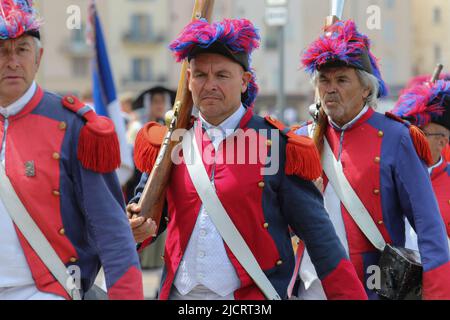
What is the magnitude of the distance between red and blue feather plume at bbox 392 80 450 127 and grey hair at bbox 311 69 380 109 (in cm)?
88

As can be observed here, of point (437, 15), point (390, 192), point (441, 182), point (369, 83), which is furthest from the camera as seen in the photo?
point (437, 15)

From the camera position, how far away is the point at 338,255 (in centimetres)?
494

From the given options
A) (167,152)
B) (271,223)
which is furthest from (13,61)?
(271,223)

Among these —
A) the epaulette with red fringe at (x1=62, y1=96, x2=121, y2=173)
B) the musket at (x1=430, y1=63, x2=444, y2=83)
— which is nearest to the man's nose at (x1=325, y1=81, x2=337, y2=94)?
the musket at (x1=430, y1=63, x2=444, y2=83)

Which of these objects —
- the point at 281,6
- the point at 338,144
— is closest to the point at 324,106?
the point at 338,144

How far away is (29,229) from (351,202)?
202cm

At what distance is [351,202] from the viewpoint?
5824mm

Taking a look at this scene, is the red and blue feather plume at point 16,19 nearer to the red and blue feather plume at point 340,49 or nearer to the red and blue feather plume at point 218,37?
the red and blue feather plume at point 218,37

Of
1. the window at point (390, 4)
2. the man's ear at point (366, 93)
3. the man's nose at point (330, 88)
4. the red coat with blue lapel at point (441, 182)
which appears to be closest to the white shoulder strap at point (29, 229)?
the man's nose at point (330, 88)

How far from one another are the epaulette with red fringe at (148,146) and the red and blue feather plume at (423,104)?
217 cm

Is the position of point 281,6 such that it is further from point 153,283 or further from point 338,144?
point 338,144

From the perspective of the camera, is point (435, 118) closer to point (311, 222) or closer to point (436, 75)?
point (436, 75)

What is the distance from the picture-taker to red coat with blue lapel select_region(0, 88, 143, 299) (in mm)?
4336

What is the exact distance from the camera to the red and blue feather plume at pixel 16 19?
4391 millimetres
